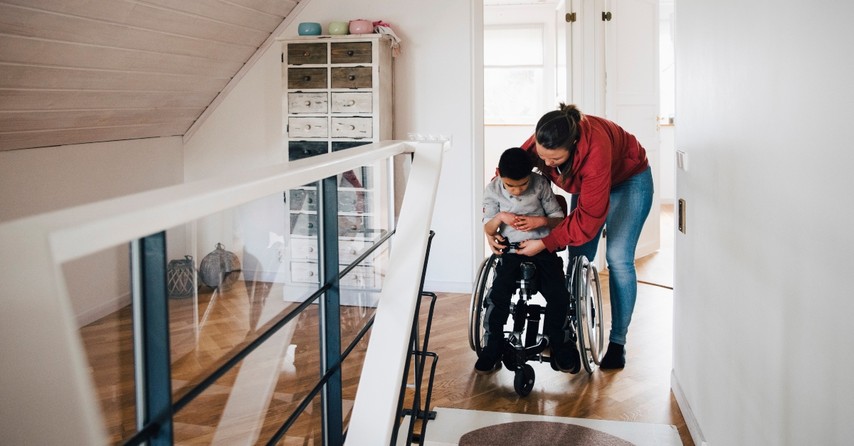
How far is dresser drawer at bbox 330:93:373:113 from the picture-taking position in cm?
397

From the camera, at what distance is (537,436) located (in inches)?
93.7

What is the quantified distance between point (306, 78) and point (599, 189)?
6.75 feet

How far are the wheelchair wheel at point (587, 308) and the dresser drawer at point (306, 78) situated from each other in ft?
6.26

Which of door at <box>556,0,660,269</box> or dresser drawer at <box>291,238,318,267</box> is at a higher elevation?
door at <box>556,0,660,269</box>

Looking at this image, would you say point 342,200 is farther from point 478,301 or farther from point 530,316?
point 530,316

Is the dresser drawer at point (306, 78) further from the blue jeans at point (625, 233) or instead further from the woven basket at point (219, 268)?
the woven basket at point (219, 268)

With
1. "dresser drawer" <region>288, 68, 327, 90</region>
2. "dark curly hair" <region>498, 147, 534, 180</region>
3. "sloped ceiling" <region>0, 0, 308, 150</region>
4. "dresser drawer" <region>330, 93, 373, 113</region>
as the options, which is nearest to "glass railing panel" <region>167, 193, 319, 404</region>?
"dark curly hair" <region>498, 147, 534, 180</region>

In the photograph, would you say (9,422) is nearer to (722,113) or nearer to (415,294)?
(415,294)

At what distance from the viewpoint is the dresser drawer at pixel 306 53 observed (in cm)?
402

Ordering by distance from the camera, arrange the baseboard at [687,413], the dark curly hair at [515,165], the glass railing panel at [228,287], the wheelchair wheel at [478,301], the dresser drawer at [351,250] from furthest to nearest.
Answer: the wheelchair wheel at [478,301] → the dark curly hair at [515,165] → the baseboard at [687,413] → the dresser drawer at [351,250] → the glass railing panel at [228,287]

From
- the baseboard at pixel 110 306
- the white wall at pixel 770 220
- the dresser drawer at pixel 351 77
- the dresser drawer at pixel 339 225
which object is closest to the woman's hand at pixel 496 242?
the white wall at pixel 770 220

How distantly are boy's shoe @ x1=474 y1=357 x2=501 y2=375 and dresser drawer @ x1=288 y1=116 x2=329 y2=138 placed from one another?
5.58 feet

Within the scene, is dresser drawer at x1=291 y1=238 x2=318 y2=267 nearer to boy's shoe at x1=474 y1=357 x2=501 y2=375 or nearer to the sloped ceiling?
boy's shoe at x1=474 y1=357 x2=501 y2=375

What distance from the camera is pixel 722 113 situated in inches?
76.4
